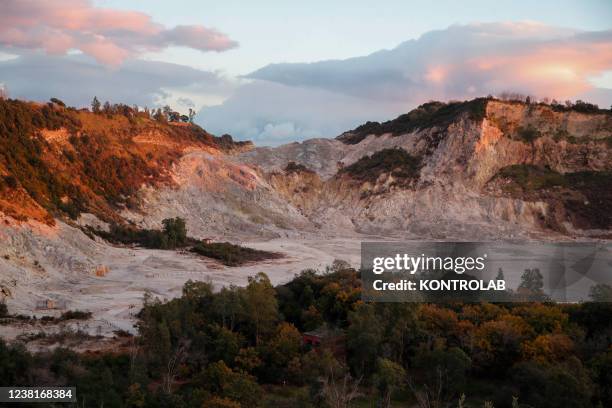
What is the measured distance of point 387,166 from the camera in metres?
76.4

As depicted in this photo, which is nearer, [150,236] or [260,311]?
[260,311]

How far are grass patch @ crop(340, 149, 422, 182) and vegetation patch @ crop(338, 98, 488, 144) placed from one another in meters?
6.49

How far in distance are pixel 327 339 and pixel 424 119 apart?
6899cm

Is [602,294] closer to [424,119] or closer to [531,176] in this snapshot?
[531,176]

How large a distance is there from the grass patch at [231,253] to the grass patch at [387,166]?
93.7 feet

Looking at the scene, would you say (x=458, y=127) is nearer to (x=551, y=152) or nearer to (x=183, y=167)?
(x=551, y=152)

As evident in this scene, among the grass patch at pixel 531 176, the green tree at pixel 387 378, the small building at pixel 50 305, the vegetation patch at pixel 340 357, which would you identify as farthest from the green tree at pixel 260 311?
the grass patch at pixel 531 176

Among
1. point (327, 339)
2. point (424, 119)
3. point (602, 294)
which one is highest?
point (424, 119)

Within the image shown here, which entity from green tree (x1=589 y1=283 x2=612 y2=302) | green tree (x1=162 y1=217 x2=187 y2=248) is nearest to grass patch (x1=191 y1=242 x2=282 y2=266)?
green tree (x1=162 y1=217 x2=187 y2=248)

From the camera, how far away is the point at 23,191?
133 ft

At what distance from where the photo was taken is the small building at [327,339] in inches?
851

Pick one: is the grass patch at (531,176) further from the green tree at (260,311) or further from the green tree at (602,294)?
the green tree at (260,311)

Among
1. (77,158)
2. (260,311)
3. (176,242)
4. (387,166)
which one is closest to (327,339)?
(260,311)

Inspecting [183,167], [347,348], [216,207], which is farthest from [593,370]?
[183,167]
